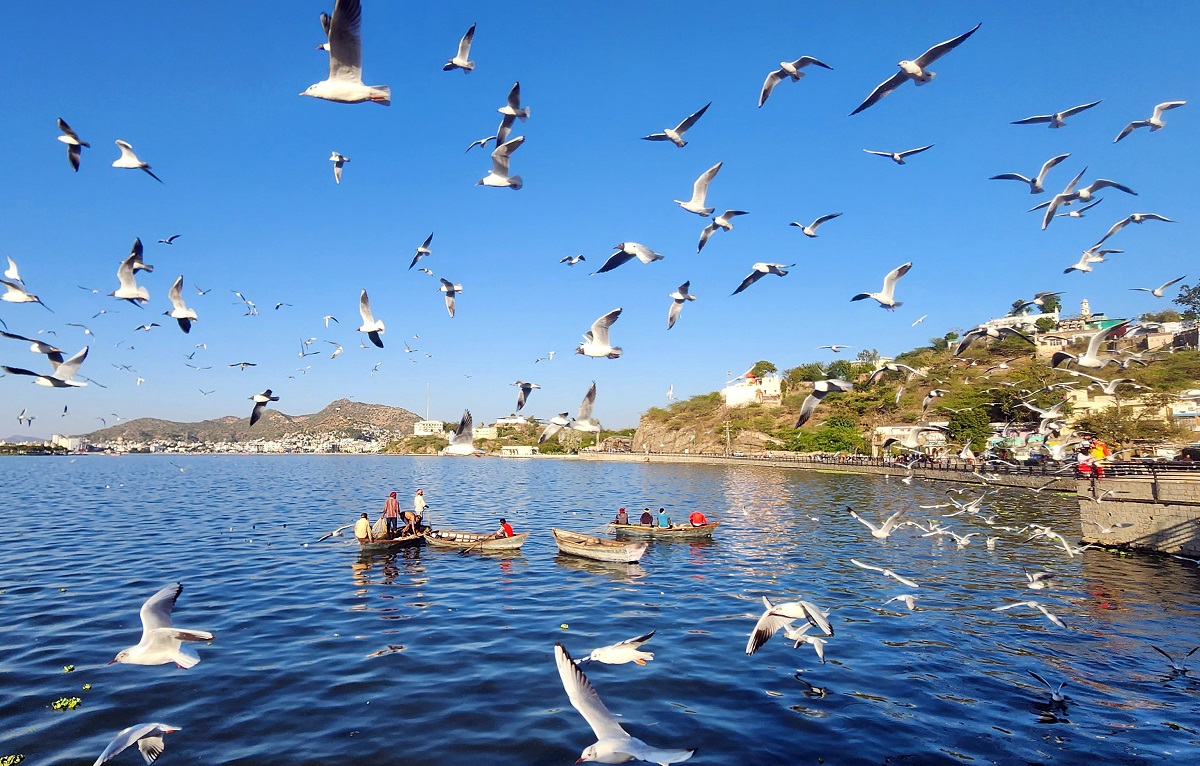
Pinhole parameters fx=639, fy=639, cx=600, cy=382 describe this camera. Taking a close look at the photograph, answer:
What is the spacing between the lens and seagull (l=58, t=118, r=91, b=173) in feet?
36.0

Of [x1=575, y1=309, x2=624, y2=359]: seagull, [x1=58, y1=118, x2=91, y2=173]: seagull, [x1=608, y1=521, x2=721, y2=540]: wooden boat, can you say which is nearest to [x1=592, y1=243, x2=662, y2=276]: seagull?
[x1=575, y1=309, x2=624, y2=359]: seagull

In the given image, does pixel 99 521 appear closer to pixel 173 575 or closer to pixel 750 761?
pixel 173 575

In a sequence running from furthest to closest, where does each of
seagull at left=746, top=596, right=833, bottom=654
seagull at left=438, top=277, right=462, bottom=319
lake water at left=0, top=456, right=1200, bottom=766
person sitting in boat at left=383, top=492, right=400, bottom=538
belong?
person sitting in boat at left=383, top=492, right=400, bottom=538 < seagull at left=438, top=277, right=462, bottom=319 < lake water at left=0, top=456, right=1200, bottom=766 < seagull at left=746, top=596, right=833, bottom=654

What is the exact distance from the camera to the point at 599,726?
21.5 ft

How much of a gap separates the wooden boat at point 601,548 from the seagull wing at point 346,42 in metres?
19.4

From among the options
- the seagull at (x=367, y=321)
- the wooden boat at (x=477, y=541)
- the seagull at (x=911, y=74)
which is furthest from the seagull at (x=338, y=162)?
the wooden boat at (x=477, y=541)

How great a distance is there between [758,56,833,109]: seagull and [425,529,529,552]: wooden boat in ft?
67.1

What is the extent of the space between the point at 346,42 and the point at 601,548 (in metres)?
20.8

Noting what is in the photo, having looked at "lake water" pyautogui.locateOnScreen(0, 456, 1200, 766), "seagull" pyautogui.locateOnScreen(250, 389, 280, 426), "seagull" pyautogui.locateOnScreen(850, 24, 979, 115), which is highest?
"seagull" pyautogui.locateOnScreen(850, 24, 979, 115)

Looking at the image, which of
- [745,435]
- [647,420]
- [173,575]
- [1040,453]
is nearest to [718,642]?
[173,575]

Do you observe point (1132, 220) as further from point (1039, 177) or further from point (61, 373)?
point (61, 373)

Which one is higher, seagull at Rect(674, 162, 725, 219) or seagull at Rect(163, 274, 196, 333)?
seagull at Rect(674, 162, 725, 219)

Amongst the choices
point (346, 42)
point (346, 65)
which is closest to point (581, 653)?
point (346, 65)

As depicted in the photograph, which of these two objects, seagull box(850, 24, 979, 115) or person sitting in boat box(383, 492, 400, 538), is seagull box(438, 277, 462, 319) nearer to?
seagull box(850, 24, 979, 115)
